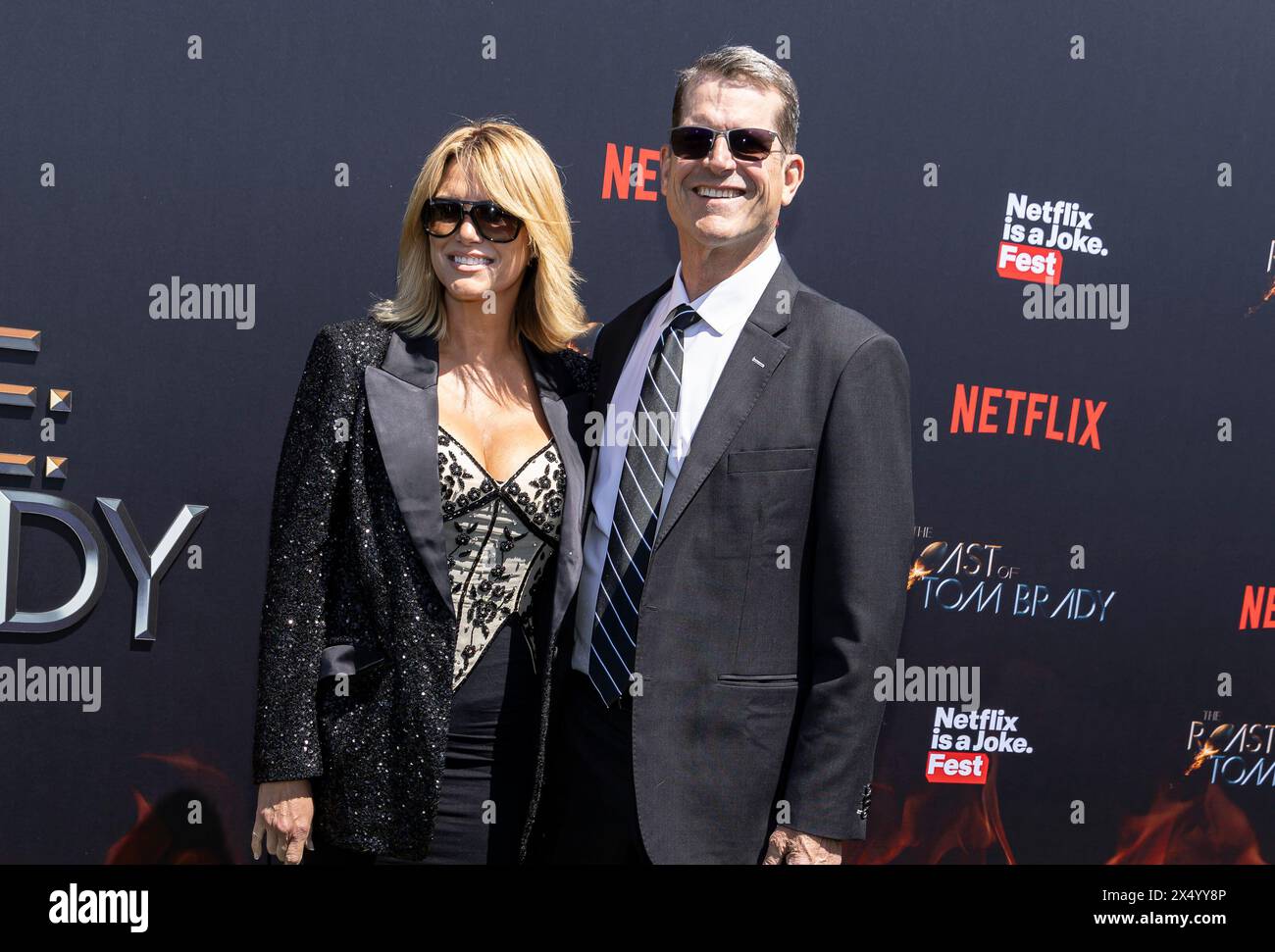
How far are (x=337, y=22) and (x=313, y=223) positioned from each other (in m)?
0.56

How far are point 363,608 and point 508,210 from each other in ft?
2.84

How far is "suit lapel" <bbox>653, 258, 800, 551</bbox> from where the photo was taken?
204 centimetres

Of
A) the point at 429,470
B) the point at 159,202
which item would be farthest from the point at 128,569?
the point at 429,470

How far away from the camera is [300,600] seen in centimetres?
207

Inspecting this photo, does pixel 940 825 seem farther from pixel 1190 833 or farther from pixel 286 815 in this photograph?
pixel 286 815

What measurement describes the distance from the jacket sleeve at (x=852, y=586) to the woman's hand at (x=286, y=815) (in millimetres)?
943

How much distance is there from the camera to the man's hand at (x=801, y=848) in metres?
1.98

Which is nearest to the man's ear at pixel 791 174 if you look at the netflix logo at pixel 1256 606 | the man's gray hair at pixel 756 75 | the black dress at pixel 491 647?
the man's gray hair at pixel 756 75

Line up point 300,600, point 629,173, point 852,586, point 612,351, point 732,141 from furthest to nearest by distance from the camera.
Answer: point 629,173, point 612,351, point 732,141, point 300,600, point 852,586

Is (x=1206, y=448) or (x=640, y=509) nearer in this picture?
(x=640, y=509)

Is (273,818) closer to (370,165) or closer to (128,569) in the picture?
(128,569)

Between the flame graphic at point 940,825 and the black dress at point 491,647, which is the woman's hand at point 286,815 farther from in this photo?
the flame graphic at point 940,825

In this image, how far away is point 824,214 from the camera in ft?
10.2

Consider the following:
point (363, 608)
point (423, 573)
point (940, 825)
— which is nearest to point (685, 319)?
point (423, 573)
